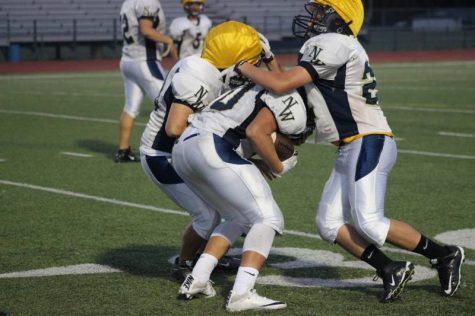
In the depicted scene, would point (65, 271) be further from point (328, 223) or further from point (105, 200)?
point (105, 200)

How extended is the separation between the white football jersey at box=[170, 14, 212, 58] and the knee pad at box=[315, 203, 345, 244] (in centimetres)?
734

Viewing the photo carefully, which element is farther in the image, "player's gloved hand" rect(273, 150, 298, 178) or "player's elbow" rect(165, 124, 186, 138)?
"player's elbow" rect(165, 124, 186, 138)

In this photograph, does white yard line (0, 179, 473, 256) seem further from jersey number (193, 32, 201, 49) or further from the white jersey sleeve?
jersey number (193, 32, 201, 49)

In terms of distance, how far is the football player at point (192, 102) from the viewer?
496cm

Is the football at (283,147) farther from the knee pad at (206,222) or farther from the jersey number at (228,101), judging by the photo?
the knee pad at (206,222)

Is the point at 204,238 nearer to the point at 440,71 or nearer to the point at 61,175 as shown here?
the point at 61,175

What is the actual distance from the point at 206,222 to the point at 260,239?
0.67 metres

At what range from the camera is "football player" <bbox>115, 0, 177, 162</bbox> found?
34.1 feet

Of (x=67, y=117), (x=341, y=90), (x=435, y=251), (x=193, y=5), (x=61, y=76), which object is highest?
(x=341, y=90)

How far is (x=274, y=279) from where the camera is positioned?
542 centimetres

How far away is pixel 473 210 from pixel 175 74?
3.11 meters

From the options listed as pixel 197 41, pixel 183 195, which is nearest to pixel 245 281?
pixel 183 195

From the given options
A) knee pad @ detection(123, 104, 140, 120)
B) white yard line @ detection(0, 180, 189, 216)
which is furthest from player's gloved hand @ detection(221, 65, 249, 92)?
knee pad @ detection(123, 104, 140, 120)

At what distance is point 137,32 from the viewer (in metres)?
10.7
